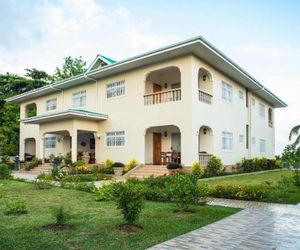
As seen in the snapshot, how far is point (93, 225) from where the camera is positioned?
21.7 feet

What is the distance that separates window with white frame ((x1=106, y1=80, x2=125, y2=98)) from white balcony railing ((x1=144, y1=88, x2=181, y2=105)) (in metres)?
2.28

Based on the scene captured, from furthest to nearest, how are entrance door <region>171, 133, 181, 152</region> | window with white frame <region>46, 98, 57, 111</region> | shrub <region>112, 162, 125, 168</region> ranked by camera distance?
window with white frame <region>46, 98, 57, 111</region>, entrance door <region>171, 133, 181, 152</region>, shrub <region>112, 162, 125, 168</region>

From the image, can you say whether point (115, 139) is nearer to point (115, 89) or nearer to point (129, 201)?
point (115, 89)

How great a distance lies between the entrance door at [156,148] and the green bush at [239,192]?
33.0 feet

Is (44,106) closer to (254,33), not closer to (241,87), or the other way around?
(241,87)

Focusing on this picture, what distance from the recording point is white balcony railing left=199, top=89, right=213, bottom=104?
1827cm

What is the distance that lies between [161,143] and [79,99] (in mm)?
7528

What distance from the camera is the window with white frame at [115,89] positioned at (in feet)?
68.8

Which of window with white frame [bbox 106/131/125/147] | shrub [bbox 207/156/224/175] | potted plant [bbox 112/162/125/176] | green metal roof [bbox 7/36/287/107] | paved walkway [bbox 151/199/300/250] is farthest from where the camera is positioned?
window with white frame [bbox 106/131/125/147]

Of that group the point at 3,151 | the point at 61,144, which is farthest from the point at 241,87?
the point at 3,151

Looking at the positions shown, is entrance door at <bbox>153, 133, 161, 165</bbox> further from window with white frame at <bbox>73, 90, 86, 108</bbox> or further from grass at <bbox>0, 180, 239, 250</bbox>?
grass at <bbox>0, 180, 239, 250</bbox>

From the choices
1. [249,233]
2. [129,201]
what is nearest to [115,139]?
[129,201]

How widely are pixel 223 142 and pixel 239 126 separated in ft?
10.9

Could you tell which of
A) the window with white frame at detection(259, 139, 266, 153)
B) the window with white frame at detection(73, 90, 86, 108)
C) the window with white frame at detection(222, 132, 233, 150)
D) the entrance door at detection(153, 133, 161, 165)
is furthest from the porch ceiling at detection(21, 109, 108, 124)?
the window with white frame at detection(259, 139, 266, 153)
